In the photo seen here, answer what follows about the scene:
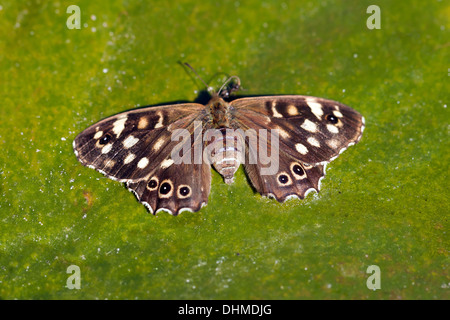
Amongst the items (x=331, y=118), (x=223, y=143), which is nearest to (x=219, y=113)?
(x=223, y=143)

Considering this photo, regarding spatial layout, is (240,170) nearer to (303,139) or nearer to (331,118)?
(303,139)

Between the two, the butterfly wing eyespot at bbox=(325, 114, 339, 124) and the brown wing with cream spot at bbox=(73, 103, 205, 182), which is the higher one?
the butterfly wing eyespot at bbox=(325, 114, 339, 124)

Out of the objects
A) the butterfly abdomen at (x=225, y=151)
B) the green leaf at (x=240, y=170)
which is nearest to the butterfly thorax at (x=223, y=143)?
the butterfly abdomen at (x=225, y=151)

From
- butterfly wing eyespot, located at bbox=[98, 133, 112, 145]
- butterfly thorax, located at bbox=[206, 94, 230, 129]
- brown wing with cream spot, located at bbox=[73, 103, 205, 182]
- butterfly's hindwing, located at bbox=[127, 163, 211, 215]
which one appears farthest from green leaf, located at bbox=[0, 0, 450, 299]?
butterfly thorax, located at bbox=[206, 94, 230, 129]

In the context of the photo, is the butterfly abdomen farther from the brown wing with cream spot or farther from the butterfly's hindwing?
the brown wing with cream spot

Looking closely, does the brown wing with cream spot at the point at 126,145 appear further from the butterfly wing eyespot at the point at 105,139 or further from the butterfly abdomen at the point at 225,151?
the butterfly abdomen at the point at 225,151
